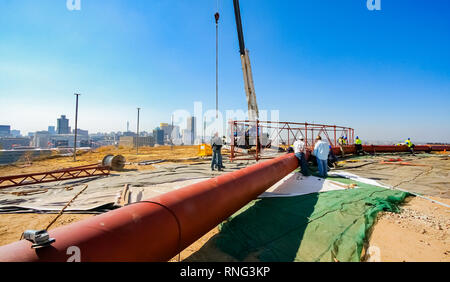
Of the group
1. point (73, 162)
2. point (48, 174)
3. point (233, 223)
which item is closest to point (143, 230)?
point (233, 223)

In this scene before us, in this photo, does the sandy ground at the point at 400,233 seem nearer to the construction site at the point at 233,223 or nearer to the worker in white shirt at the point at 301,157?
the construction site at the point at 233,223

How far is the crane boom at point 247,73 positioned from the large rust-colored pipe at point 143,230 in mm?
10723

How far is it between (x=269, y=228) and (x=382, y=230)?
1.64 m

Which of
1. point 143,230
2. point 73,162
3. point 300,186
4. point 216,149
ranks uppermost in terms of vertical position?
point 216,149

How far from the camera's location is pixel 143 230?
5.48 feet

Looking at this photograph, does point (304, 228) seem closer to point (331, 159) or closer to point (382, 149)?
point (331, 159)

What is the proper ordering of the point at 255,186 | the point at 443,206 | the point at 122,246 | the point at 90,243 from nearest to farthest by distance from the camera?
the point at 90,243, the point at 122,246, the point at 255,186, the point at 443,206

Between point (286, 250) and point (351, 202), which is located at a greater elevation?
point (351, 202)

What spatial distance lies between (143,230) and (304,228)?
95.7 inches

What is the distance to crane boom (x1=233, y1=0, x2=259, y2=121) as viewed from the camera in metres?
11.5
